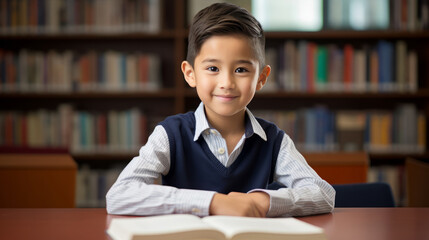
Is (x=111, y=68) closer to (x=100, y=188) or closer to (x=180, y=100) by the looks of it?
(x=180, y=100)

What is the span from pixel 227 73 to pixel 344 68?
3051 mm

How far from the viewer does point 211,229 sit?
2.89 feet

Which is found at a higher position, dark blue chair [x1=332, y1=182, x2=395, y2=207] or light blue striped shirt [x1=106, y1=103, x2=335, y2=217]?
light blue striped shirt [x1=106, y1=103, x2=335, y2=217]

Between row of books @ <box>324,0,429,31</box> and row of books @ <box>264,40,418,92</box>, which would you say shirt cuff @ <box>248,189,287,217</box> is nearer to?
row of books @ <box>264,40,418,92</box>

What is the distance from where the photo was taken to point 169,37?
4.35m

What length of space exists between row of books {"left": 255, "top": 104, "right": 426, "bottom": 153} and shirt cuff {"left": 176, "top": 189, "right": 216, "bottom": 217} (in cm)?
316

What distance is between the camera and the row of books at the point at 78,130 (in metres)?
4.36

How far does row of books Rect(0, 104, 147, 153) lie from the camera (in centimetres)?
436

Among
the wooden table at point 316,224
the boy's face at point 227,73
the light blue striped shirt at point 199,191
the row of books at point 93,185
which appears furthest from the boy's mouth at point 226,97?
the row of books at point 93,185

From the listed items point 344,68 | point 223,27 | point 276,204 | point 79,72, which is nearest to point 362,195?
point 276,204

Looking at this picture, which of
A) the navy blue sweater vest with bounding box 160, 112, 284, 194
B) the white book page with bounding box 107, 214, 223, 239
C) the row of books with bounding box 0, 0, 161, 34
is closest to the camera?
the white book page with bounding box 107, 214, 223, 239

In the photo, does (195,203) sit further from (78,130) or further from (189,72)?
(78,130)

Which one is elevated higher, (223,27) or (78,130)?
(223,27)

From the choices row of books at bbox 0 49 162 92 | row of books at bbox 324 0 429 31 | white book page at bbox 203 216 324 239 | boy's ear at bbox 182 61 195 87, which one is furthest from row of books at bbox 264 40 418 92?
white book page at bbox 203 216 324 239
